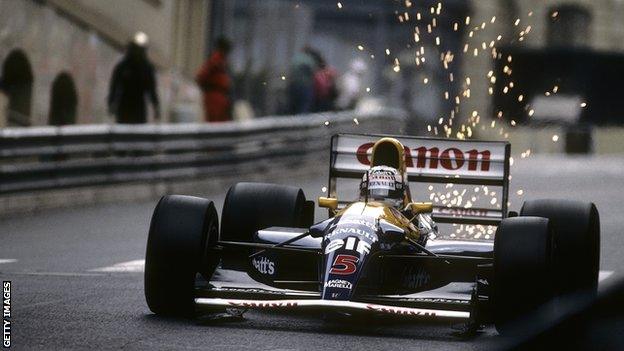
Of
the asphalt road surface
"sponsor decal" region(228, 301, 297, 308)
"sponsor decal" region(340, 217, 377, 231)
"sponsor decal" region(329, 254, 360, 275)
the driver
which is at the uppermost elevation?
the driver

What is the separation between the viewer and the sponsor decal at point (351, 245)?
923 cm

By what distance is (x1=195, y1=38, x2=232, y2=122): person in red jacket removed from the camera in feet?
86.1

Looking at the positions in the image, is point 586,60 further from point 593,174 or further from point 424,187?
point 424,187

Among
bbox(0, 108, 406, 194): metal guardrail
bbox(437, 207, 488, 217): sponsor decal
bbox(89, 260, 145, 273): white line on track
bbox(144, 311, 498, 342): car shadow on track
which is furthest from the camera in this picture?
bbox(0, 108, 406, 194): metal guardrail

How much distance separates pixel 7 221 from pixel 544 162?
784 inches

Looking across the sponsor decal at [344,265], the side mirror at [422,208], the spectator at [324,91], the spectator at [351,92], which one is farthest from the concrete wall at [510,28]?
the sponsor decal at [344,265]

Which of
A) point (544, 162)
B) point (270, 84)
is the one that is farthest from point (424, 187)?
point (270, 84)

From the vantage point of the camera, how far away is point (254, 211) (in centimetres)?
1086

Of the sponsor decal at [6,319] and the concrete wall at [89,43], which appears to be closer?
the sponsor decal at [6,319]

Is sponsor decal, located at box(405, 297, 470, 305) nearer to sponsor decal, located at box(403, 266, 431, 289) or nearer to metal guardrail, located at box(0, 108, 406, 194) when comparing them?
sponsor decal, located at box(403, 266, 431, 289)

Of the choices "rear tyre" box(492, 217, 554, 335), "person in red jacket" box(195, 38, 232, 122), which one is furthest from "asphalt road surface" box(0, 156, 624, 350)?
"person in red jacket" box(195, 38, 232, 122)

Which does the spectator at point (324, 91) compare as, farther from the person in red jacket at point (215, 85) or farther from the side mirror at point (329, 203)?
the side mirror at point (329, 203)

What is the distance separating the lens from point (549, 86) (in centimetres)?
4597

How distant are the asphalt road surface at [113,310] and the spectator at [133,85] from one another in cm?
458
